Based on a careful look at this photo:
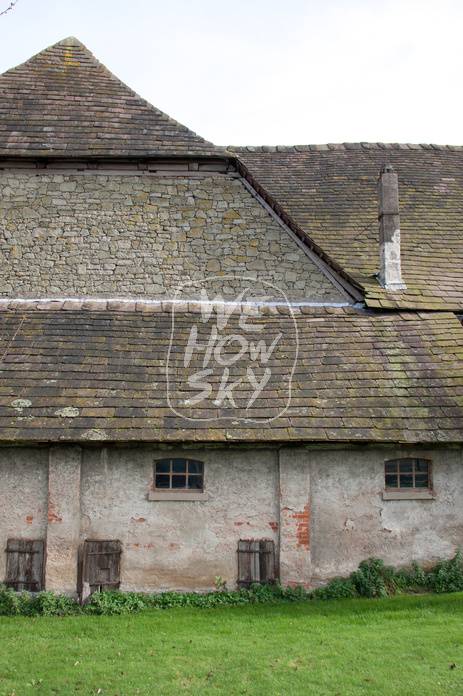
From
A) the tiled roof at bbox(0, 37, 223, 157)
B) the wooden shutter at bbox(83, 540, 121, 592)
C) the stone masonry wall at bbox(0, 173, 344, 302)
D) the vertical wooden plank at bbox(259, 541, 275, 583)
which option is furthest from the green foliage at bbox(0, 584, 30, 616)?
the tiled roof at bbox(0, 37, 223, 157)

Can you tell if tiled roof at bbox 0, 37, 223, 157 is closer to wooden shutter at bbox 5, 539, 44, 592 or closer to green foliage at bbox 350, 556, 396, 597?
wooden shutter at bbox 5, 539, 44, 592

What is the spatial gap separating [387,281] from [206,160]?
4.33 meters

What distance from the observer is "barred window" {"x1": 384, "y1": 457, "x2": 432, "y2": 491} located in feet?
25.9

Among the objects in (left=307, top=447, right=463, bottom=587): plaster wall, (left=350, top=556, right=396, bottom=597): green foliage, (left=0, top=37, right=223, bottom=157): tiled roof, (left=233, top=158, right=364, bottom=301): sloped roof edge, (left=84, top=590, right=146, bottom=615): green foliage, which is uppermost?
(left=0, top=37, right=223, bottom=157): tiled roof

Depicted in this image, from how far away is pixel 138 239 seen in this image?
393 inches

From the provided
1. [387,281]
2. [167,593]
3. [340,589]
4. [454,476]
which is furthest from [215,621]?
[387,281]

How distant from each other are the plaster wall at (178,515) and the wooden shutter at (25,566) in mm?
766

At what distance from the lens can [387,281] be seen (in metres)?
9.95

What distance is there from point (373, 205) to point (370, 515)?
7388mm

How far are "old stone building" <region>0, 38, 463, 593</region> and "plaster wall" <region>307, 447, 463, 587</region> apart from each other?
29mm

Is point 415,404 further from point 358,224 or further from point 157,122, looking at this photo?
point 157,122

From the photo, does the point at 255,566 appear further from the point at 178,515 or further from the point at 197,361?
the point at 197,361

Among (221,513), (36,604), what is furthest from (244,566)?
(36,604)

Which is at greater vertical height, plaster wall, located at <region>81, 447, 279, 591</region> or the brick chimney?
the brick chimney
